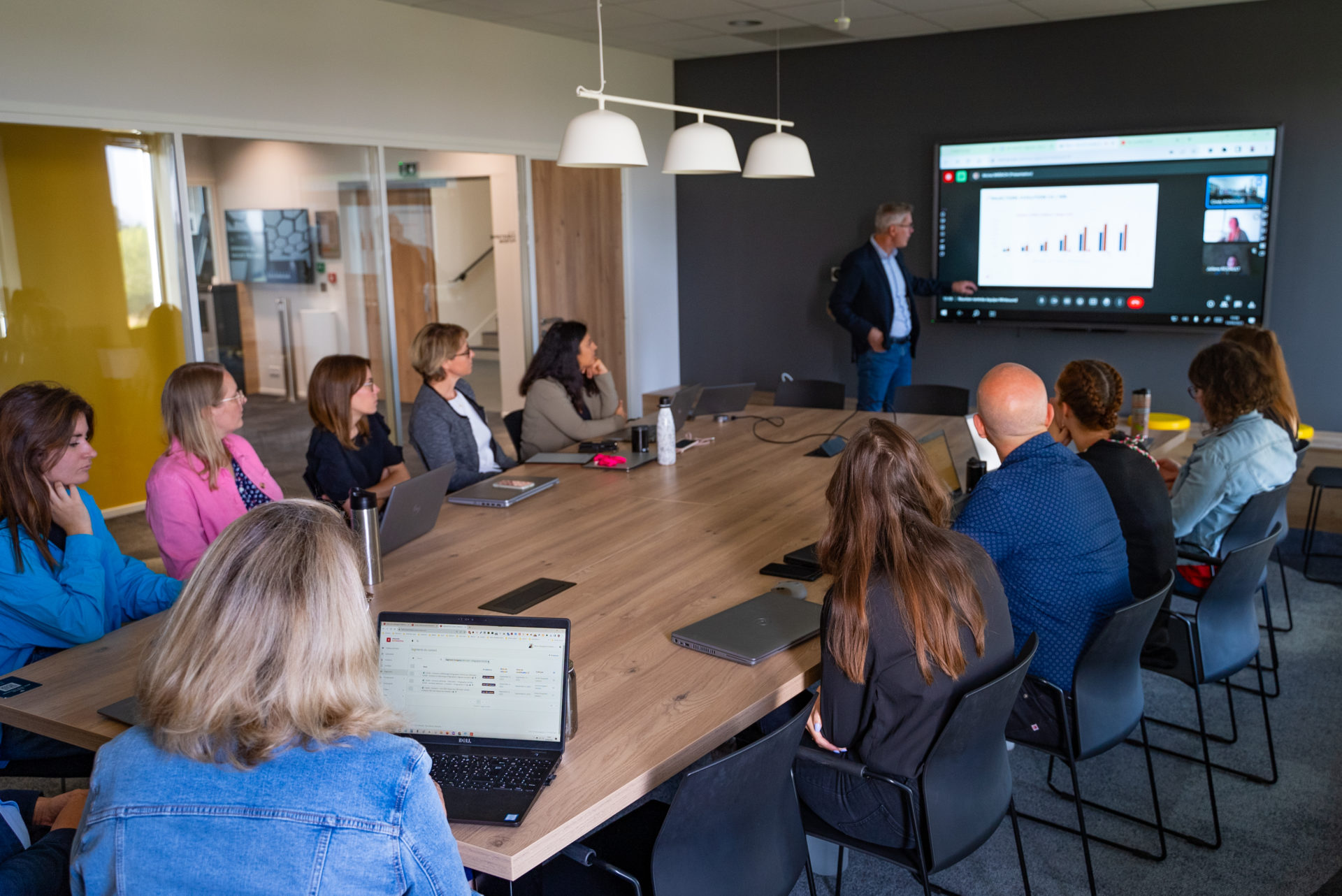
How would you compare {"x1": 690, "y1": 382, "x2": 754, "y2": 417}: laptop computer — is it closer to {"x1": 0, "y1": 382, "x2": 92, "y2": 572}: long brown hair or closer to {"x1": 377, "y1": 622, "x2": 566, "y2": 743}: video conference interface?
{"x1": 0, "y1": 382, "x2": 92, "y2": 572}: long brown hair

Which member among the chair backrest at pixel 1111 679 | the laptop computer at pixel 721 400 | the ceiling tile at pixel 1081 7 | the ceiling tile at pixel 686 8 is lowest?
the chair backrest at pixel 1111 679

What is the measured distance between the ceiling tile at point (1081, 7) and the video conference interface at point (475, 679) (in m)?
5.65

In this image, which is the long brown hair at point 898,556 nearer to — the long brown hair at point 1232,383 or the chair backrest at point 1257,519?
the chair backrest at point 1257,519

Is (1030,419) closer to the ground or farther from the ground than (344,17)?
closer to the ground

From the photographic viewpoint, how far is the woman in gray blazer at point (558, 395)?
4711mm

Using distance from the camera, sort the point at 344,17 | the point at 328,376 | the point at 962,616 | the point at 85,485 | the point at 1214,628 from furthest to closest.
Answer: the point at 344,17
the point at 85,485
the point at 328,376
the point at 1214,628
the point at 962,616

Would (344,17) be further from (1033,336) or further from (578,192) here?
(1033,336)

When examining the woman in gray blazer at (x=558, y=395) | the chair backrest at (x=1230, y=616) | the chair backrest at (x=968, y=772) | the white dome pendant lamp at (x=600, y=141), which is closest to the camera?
the chair backrest at (x=968, y=772)

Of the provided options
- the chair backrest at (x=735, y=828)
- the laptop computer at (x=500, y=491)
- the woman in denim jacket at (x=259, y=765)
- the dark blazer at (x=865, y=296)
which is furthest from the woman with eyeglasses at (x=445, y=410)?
the dark blazer at (x=865, y=296)

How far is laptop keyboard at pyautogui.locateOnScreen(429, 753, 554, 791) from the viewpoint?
1.75m

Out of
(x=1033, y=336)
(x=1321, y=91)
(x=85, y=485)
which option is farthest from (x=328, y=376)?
(x=1321, y=91)

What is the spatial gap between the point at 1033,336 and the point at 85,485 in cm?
581

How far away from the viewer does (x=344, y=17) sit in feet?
19.2

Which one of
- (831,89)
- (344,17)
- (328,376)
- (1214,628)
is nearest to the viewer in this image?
(1214,628)
